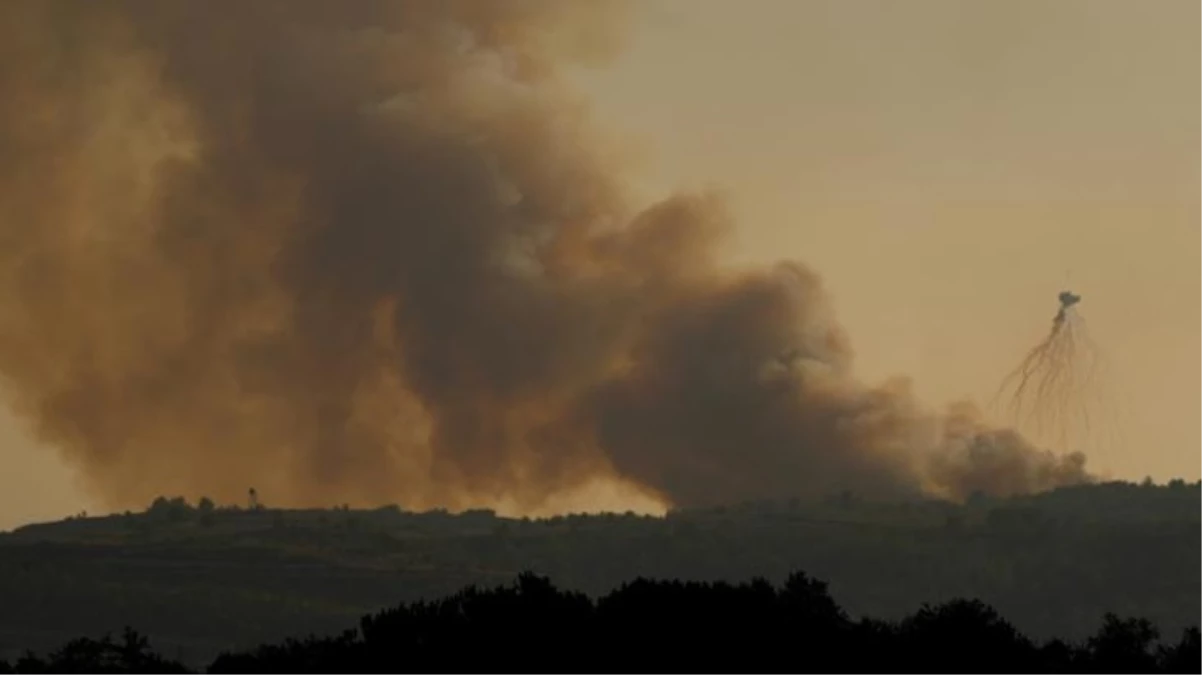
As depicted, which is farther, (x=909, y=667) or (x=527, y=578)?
(x=527, y=578)

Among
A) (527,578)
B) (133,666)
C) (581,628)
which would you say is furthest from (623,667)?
(133,666)

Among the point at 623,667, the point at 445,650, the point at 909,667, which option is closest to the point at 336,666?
the point at 445,650

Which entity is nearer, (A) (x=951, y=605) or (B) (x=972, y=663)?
(B) (x=972, y=663)

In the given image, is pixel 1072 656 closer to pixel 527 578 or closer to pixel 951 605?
pixel 951 605

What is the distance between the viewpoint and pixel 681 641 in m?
171

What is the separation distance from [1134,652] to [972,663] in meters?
11.3

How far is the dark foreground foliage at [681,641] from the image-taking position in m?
170

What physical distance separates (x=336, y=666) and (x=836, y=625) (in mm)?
26857

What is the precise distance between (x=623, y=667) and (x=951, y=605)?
28715 millimetres

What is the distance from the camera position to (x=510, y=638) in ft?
572

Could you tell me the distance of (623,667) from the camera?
548 ft

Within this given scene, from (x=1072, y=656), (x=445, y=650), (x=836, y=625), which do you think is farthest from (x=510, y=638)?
(x=1072, y=656)

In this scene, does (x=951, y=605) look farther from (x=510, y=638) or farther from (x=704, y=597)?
(x=510, y=638)

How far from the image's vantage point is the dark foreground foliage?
170m
